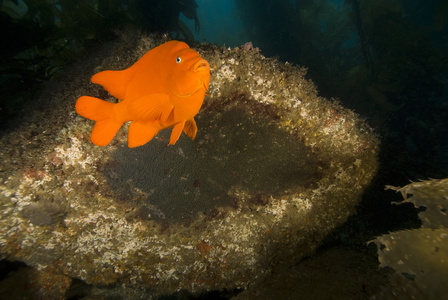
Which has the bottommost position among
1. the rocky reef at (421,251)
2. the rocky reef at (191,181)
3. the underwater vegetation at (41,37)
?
the rocky reef at (421,251)

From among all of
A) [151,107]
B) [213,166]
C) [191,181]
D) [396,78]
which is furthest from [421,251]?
[396,78]

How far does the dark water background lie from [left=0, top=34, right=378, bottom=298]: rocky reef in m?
0.46

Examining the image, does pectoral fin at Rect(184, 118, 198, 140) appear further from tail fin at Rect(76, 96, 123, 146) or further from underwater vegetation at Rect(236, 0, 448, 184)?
underwater vegetation at Rect(236, 0, 448, 184)

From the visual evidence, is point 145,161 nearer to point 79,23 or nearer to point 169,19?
point 79,23

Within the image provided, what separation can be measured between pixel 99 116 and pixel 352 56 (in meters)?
10.6

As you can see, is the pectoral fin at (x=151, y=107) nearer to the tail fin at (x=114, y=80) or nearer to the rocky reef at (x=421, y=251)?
the tail fin at (x=114, y=80)

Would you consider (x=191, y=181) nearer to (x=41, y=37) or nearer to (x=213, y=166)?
(x=213, y=166)

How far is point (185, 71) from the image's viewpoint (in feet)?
3.53

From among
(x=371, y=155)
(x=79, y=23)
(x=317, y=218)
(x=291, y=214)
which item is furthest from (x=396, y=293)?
(x=79, y=23)

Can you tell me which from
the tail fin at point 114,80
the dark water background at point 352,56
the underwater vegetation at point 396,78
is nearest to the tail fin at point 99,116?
the tail fin at point 114,80

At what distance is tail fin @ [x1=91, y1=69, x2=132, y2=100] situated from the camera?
4.10ft

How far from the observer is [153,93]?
120cm

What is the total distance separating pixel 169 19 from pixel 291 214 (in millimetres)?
5857

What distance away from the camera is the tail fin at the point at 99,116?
1.24 meters
